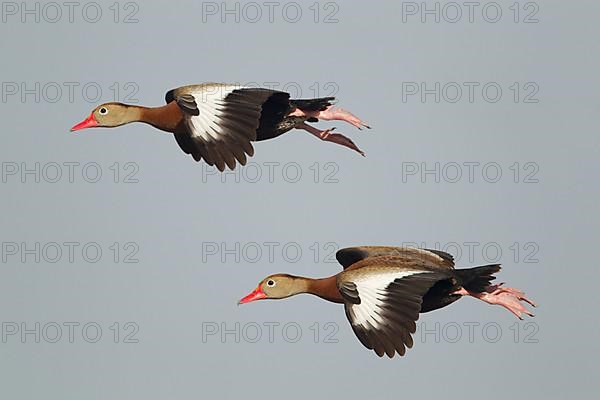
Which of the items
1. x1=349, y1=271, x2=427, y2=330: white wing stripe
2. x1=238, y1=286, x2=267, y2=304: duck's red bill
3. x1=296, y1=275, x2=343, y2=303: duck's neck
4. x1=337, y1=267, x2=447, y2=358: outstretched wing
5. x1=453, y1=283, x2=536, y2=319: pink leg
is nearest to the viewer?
x1=337, y1=267, x2=447, y2=358: outstretched wing

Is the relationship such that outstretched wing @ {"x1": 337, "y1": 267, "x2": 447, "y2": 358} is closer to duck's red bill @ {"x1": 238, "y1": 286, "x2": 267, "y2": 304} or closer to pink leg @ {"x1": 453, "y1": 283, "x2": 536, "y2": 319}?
pink leg @ {"x1": 453, "y1": 283, "x2": 536, "y2": 319}

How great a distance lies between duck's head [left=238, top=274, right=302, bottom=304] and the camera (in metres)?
30.6

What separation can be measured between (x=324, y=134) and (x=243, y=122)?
3.30m

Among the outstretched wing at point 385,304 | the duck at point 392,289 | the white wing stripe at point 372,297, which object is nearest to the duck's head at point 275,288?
the duck at point 392,289

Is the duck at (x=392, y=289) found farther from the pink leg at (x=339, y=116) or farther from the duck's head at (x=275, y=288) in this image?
the pink leg at (x=339, y=116)

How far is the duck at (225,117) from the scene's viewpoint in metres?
28.0

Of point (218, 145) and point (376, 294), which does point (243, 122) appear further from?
point (376, 294)

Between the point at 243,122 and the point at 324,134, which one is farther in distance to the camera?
the point at 324,134

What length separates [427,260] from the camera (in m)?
30.4

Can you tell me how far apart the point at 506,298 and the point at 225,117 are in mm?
5020

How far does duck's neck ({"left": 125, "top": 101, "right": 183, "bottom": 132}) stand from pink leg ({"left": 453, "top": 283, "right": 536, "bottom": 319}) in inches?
186

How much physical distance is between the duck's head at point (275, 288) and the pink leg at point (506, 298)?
255cm

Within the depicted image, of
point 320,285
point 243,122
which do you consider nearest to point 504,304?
point 320,285

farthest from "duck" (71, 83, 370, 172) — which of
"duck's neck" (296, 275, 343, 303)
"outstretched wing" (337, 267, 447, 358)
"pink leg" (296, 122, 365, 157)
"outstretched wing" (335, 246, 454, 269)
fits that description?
"outstretched wing" (337, 267, 447, 358)
